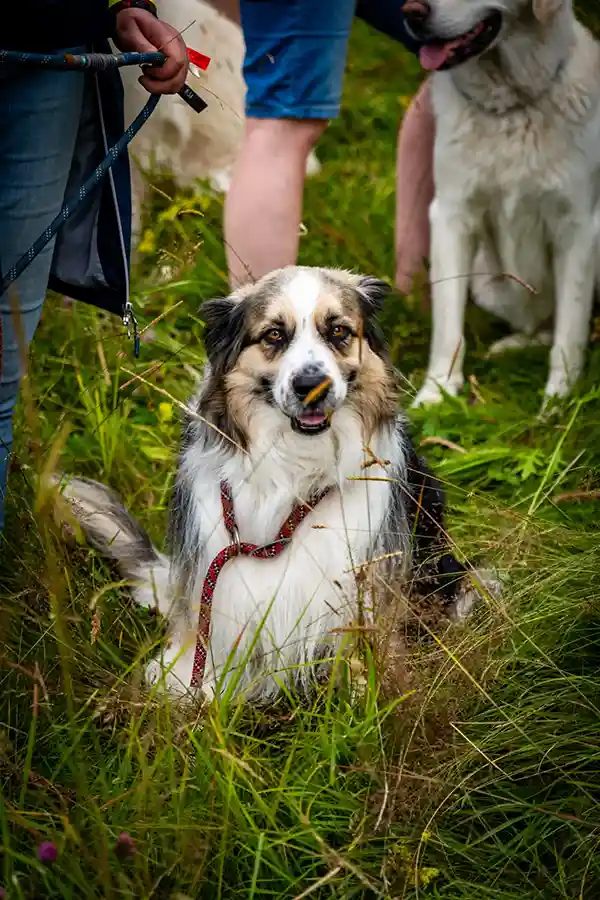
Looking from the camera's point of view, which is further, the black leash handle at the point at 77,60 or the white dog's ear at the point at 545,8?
the white dog's ear at the point at 545,8

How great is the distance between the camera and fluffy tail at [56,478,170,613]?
257 cm

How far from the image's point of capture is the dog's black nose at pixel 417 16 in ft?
10.5

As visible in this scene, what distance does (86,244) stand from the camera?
2.33m

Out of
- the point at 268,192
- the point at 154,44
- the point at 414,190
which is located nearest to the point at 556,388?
the point at 414,190

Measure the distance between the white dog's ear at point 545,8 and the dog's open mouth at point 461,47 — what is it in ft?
0.38

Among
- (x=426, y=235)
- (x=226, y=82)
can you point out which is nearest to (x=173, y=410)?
(x=426, y=235)

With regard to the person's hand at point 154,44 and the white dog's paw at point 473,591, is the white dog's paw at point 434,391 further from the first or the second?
the person's hand at point 154,44

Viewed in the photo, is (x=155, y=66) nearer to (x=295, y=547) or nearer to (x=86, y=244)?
(x=86, y=244)

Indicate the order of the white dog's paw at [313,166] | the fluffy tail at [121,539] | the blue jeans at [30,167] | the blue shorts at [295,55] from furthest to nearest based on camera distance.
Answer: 1. the white dog's paw at [313,166]
2. the blue shorts at [295,55]
3. the fluffy tail at [121,539]
4. the blue jeans at [30,167]

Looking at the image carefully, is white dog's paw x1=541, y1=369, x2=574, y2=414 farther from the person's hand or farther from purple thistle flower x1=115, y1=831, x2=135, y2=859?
purple thistle flower x1=115, y1=831, x2=135, y2=859

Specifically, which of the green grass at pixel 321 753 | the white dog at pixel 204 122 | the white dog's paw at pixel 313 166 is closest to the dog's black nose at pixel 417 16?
the green grass at pixel 321 753

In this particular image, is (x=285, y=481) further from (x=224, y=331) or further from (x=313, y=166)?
(x=313, y=166)

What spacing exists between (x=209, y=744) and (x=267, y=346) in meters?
0.86

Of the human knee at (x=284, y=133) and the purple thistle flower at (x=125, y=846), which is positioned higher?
the human knee at (x=284, y=133)
